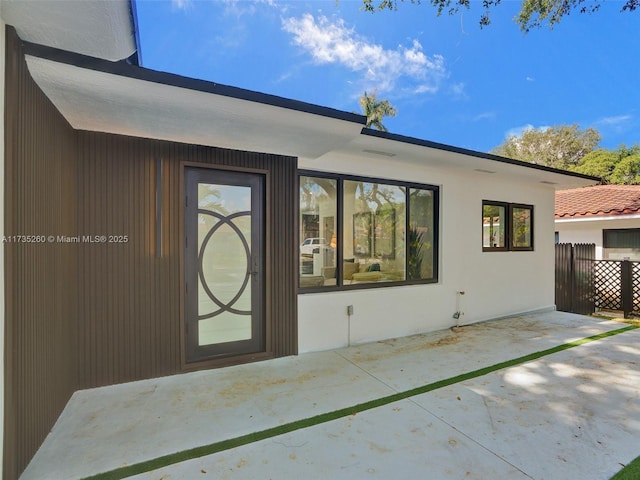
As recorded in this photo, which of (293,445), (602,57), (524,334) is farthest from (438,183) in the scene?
(602,57)

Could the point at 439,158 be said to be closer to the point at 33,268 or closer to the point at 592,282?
the point at 33,268

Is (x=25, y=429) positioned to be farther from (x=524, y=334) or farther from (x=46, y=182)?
(x=524, y=334)

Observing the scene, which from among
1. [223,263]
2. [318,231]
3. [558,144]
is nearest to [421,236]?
[318,231]

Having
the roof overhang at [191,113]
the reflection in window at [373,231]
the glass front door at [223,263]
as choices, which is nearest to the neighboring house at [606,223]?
the reflection in window at [373,231]

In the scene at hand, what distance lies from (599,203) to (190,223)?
11.4 meters

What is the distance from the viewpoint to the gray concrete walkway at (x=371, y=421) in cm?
202

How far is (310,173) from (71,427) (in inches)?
139

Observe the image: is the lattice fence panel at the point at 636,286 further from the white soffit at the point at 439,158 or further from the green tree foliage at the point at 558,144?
the green tree foliage at the point at 558,144

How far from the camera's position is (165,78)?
2.13 meters

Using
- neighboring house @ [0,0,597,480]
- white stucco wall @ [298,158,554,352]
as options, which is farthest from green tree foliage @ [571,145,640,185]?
neighboring house @ [0,0,597,480]

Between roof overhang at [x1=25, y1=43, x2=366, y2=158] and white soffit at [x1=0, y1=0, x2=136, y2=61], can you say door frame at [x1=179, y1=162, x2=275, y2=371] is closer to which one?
roof overhang at [x1=25, y1=43, x2=366, y2=158]

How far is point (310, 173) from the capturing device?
4266 millimetres

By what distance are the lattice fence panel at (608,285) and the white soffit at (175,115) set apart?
7.44 metres

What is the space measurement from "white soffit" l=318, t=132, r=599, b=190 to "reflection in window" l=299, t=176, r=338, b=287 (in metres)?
0.33
